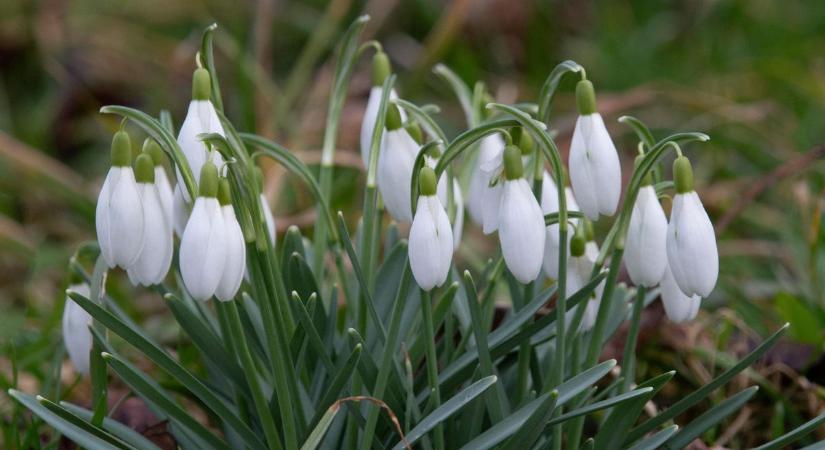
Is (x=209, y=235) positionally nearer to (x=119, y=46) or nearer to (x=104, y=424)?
(x=104, y=424)

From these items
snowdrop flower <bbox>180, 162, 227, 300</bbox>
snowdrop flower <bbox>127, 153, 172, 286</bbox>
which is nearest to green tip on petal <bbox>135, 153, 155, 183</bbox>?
snowdrop flower <bbox>127, 153, 172, 286</bbox>

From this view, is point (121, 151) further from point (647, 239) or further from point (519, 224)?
point (647, 239)

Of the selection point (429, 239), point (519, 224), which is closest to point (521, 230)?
point (519, 224)

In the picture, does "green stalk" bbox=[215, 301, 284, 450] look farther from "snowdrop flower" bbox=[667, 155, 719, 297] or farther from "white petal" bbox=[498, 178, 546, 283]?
"snowdrop flower" bbox=[667, 155, 719, 297]

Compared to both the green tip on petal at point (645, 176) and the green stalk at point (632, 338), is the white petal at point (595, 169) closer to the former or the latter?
the green tip on petal at point (645, 176)

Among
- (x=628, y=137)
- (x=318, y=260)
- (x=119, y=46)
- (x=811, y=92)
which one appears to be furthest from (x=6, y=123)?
(x=811, y=92)
